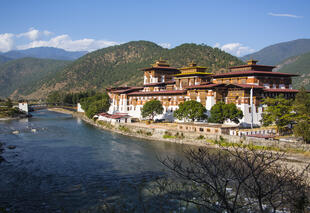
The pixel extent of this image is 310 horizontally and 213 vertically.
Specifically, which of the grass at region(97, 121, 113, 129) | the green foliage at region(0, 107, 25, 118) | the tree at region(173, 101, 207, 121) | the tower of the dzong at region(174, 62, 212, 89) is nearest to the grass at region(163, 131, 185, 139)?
the tree at region(173, 101, 207, 121)

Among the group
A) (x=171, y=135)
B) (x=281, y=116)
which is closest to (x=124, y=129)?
(x=171, y=135)

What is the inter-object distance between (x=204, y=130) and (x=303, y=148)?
678 inches

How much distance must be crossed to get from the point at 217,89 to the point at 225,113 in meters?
7.89

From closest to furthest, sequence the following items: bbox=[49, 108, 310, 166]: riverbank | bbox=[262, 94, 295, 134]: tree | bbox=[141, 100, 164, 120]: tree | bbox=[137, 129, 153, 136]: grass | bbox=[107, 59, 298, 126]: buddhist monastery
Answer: bbox=[49, 108, 310, 166]: riverbank < bbox=[262, 94, 295, 134]: tree < bbox=[107, 59, 298, 126]: buddhist monastery < bbox=[137, 129, 153, 136]: grass < bbox=[141, 100, 164, 120]: tree

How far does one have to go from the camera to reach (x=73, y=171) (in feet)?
113

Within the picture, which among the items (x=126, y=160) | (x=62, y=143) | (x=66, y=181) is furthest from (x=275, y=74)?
(x=66, y=181)

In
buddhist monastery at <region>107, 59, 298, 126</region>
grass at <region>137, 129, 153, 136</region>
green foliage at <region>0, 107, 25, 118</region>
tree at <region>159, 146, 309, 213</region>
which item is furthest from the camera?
green foliage at <region>0, 107, 25, 118</region>

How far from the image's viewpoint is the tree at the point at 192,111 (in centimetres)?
5906

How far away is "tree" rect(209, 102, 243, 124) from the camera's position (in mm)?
55434

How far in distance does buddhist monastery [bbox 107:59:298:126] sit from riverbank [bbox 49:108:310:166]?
1011 centimetres

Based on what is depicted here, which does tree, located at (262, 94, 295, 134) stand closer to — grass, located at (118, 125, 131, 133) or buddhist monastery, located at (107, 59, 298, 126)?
buddhist monastery, located at (107, 59, 298, 126)

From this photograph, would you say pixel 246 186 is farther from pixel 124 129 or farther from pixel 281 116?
pixel 124 129

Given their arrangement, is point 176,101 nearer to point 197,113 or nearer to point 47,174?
point 197,113

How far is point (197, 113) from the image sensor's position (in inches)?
2320
